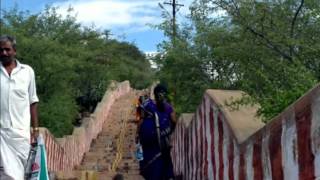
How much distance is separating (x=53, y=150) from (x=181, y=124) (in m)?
4.09

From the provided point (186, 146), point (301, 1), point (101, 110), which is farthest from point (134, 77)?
point (301, 1)

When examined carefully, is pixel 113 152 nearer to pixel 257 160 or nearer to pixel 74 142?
pixel 74 142

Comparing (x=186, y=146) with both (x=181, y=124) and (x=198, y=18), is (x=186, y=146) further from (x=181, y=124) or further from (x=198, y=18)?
(x=198, y=18)

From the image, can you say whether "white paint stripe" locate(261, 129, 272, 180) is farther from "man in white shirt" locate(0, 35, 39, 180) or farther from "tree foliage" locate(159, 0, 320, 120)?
"man in white shirt" locate(0, 35, 39, 180)

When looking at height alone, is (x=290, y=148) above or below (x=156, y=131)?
above

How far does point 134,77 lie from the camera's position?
191 feet

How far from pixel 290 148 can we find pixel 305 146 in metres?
0.33

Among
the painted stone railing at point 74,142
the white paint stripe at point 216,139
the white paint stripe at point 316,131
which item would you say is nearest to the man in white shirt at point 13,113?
the white paint stripe at point 316,131

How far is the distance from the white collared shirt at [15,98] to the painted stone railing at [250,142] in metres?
2.09

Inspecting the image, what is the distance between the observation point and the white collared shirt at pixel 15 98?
6902 millimetres

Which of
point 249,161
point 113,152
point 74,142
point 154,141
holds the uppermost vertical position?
point 249,161

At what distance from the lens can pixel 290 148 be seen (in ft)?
20.1

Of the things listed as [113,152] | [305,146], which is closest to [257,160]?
[305,146]

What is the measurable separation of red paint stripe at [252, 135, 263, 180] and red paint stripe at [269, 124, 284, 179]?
14.3 inches
